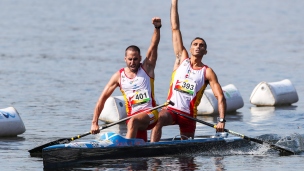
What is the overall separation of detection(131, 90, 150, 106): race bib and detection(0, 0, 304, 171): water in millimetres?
1041

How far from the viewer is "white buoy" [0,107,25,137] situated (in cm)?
1964

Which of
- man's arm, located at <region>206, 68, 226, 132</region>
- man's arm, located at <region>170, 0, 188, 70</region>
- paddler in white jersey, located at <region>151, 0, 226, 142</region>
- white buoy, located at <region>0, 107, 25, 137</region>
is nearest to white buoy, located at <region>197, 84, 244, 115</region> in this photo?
man's arm, located at <region>170, 0, 188, 70</region>

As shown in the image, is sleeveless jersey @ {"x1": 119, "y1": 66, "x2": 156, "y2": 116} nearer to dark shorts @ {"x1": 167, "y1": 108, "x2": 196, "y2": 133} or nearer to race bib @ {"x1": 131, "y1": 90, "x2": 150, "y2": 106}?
race bib @ {"x1": 131, "y1": 90, "x2": 150, "y2": 106}

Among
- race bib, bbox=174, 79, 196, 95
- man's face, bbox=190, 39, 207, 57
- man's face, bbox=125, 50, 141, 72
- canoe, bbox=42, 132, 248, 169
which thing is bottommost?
canoe, bbox=42, 132, 248, 169

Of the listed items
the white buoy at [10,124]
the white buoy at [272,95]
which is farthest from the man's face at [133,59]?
the white buoy at [272,95]

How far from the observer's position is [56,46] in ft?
134

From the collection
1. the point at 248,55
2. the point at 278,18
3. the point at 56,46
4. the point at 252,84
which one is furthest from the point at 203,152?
the point at 278,18

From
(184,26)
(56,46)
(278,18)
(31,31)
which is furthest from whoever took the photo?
(278,18)

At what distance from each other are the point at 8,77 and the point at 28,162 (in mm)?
13892

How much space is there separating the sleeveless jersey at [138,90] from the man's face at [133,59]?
144mm

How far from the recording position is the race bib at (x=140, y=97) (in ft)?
56.6

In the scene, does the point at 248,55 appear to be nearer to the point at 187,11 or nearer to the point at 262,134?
the point at 262,134

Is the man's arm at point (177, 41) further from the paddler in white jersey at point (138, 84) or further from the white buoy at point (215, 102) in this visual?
the white buoy at point (215, 102)

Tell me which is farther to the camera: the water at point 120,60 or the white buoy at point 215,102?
the white buoy at point 215,102
